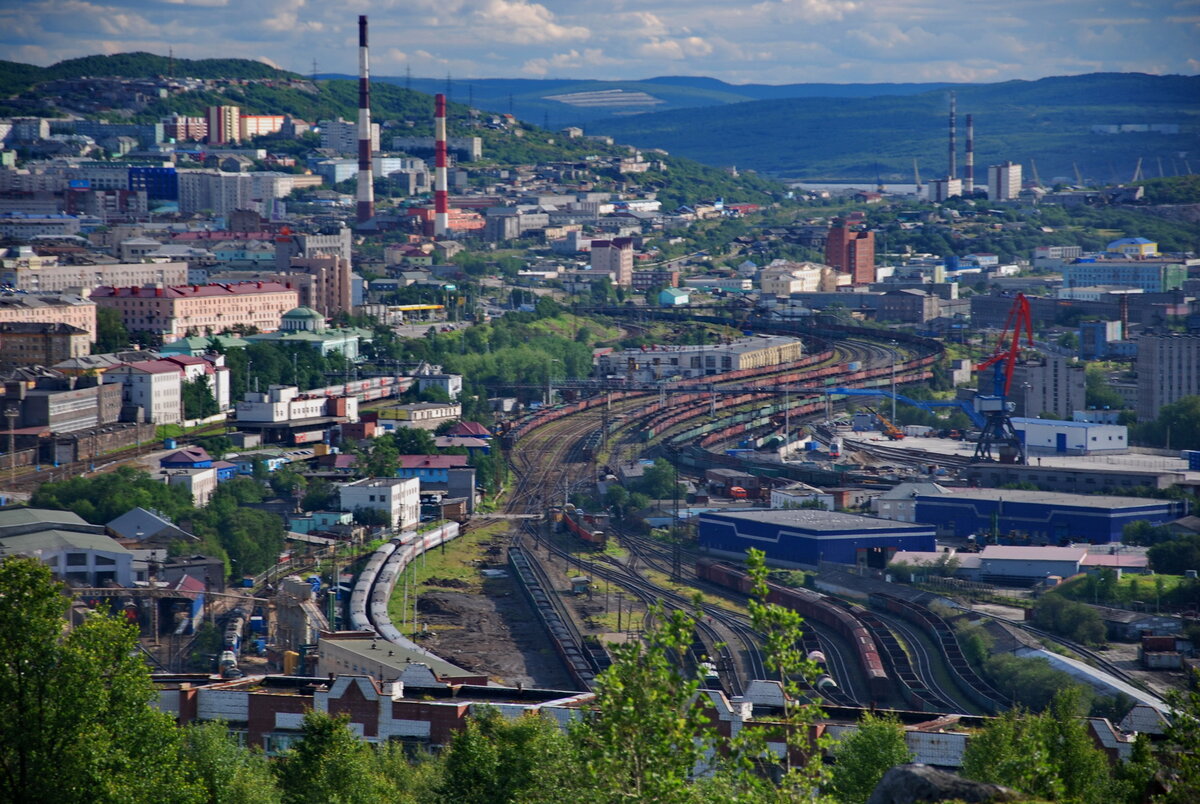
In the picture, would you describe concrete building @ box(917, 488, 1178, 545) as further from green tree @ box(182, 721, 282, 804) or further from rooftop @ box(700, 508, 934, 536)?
green tree @ box(182, 721, 282, 804)

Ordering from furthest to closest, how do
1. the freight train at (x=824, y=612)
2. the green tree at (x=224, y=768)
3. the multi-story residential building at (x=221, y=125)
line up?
1. the multi-story residential building at (x=221, y=125)
2. the freight train at (x=824, y=612)
3. the green tree at (x=224, y=768)

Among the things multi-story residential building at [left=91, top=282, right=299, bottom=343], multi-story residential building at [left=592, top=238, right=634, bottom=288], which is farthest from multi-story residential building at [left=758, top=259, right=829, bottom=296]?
multi-story residential building at [left=91, top=282, right=299, bottom=343]

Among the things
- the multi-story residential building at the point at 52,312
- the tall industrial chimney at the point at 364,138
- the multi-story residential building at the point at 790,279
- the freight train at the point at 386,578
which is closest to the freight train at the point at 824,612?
the freight train at the point at 386,578

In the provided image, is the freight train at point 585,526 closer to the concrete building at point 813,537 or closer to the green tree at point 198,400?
the concrete building at point 813,537

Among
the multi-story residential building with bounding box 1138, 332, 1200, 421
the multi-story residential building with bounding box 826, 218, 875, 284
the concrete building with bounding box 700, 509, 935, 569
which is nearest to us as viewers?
the concrete building with bounding box 700, 509, 935, 569

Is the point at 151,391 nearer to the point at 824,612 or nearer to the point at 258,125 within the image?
the point at 824,612
